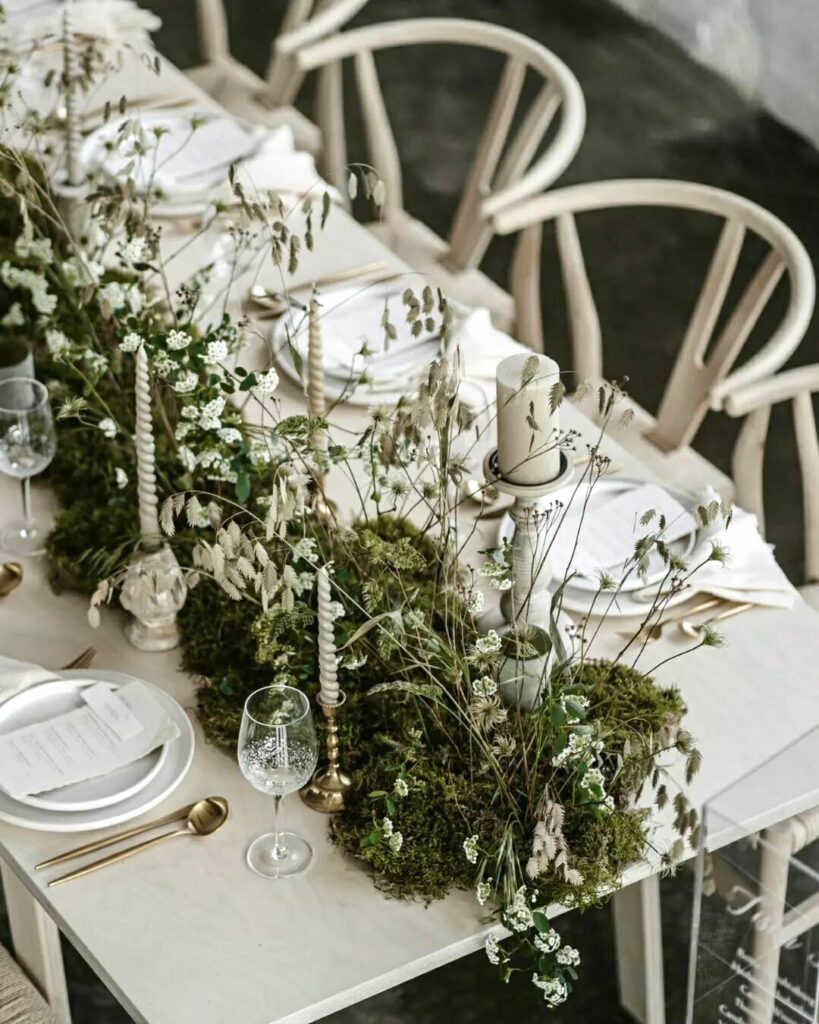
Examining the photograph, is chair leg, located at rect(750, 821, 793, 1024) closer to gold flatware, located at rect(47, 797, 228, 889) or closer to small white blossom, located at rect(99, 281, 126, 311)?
gold flatware, located at rect(47, 797, 228, 889)

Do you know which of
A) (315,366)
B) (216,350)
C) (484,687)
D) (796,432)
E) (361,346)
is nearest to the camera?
(484,687)

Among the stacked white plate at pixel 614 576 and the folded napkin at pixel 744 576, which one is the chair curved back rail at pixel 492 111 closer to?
the stacked white plate at pixel 614 576

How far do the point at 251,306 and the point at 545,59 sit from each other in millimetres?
944

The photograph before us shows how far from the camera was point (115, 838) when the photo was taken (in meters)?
1.95

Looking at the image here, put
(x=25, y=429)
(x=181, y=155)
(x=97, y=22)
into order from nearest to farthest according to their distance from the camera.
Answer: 1. (x=25, y=429)
2. (x=181, y=155)
3. (x=97, y=22)

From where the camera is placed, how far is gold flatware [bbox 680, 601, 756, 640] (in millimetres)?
→ 2252

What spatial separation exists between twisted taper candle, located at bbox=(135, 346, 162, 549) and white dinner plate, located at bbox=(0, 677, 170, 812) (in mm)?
209

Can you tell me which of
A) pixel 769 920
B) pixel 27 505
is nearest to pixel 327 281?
pixel 27 505

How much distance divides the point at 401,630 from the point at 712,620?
707mm

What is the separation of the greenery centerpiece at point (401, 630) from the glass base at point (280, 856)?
0.05m

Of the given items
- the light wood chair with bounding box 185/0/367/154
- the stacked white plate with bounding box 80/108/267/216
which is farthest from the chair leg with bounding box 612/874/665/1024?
the light wood chair with bounding box 185/0/367/154

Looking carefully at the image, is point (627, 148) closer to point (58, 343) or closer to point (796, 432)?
point (796, 432)

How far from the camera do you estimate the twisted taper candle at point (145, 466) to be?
2074mm

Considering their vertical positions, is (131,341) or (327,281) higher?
(131,341)
